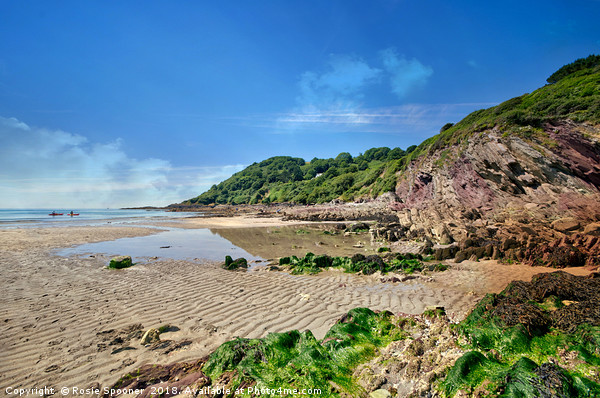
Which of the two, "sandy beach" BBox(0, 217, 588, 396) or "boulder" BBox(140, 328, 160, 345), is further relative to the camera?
"boulder" BBox(140, 328, 160, 345)

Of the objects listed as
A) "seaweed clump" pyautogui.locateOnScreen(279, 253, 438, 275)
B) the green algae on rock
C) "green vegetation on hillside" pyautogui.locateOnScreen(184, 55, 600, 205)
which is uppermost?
"green vegetation on hillside" pyautogui.locateOnScreen(184, 55, 600, 205)

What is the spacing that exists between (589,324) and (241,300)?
677cm

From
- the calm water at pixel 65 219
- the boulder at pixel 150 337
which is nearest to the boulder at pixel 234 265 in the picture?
the boulder at pixel 150 337

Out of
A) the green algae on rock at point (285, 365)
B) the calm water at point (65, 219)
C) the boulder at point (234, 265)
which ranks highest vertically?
the calm water at point (65, 219)

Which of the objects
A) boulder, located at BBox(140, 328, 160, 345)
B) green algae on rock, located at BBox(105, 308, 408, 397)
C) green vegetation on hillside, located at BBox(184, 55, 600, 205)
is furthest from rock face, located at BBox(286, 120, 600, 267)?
boulder, located at BBox(140, 328, 160, 345)

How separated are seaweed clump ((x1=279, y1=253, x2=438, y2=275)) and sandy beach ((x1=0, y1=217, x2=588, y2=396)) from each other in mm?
677

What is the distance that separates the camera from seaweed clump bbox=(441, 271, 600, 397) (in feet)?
8.05

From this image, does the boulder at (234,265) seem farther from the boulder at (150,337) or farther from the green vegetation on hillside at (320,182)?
the green vegetation on hillside at (320,182)

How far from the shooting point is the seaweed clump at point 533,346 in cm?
246

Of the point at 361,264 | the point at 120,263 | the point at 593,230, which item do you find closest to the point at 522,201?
the point at 593,230

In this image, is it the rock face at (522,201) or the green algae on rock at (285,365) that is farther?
the rock face at (522,201)

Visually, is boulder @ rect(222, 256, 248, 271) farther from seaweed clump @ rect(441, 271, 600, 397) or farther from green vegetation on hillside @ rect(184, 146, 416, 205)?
green vegetation on hillside @ rect(184, 146, 416, 205)

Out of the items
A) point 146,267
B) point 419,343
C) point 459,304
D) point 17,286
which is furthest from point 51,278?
point 459,304

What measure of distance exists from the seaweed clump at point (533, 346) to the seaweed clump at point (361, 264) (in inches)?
206
